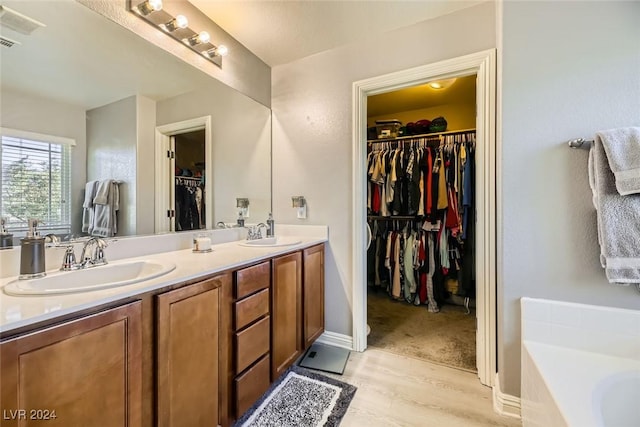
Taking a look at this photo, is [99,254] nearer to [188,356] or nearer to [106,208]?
[106,208]

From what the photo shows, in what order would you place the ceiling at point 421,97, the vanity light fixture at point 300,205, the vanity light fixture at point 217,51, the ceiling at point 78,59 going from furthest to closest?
the ceiling at point 421,97, the vanity light fixture at point 300,205, the vanity light fixture at point 217,51, the ceiling at point 78,59

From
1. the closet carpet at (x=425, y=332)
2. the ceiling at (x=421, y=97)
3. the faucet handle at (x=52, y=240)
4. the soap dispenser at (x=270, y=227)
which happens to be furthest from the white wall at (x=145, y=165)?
the ceiling at (x=421, y=97)

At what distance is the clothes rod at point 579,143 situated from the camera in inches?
47.6

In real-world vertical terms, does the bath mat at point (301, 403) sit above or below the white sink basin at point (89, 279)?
below

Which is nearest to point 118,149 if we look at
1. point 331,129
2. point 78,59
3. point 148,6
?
point 78,59

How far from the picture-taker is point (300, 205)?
221 centimetres

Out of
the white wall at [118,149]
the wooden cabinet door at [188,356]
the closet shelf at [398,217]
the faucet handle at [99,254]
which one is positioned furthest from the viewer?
the closet shelf at [398,217]

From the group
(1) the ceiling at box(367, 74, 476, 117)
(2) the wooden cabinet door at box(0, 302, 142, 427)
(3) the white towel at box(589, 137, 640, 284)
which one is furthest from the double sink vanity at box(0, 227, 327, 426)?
(1) the ceiling at box(367, 74, 476, 117)

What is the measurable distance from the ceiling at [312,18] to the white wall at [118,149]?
87 cm

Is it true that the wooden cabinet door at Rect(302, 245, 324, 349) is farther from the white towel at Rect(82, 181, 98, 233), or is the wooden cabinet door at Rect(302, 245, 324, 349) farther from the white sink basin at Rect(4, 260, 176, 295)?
the white towel at Rect(82, 181, 98, 233)

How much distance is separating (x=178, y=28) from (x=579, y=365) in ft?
8.68

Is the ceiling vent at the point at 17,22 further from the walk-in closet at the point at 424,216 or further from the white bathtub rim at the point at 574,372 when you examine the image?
the white bathtub rim at the point at 574,372

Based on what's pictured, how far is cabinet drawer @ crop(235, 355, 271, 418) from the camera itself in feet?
4.09

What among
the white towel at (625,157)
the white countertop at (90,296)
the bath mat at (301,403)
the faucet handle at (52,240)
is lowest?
the bath mat at (301,403)
